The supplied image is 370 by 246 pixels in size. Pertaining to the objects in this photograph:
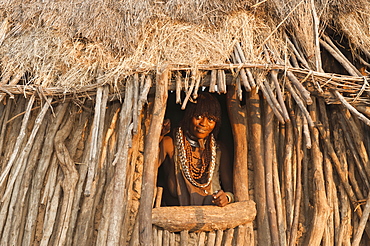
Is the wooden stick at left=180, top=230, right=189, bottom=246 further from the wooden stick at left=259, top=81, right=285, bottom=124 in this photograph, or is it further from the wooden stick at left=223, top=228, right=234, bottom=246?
the wooden stick at left=259, top=81, right=285, bottom=124

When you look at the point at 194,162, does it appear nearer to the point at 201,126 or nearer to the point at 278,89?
the point at 201,126

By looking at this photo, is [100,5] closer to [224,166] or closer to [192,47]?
[192,47]

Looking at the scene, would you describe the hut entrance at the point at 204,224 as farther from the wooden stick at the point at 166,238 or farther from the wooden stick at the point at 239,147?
the wooden stick at the point at 239,147

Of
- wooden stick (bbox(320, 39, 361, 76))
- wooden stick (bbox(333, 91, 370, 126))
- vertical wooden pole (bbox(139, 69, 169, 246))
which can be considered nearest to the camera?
vertical wooden pole (bbox(139, 69, 169, 246))

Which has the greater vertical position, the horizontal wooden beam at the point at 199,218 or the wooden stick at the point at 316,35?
the wooden stick at the point at 316,35

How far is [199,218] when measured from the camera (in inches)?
191

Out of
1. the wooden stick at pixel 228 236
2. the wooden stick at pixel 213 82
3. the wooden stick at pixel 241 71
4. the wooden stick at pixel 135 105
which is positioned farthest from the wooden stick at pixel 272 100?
the wooden stick at pixel 228 236

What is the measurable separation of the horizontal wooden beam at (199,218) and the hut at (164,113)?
14mm

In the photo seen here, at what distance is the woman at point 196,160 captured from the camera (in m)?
5.52

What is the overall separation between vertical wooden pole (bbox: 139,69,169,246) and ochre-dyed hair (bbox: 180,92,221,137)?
41.5 inches

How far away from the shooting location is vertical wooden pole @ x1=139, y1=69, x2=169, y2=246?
4375 mm

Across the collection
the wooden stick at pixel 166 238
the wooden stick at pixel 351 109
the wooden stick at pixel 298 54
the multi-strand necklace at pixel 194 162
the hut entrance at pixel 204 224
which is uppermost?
the wooden stick at pixel 298 54

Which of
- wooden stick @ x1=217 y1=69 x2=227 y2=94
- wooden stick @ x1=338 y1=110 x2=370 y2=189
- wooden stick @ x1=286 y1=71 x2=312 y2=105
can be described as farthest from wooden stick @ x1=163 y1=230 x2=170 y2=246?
wooden stick @ x1=338 y1=110 x2=370 y2=189

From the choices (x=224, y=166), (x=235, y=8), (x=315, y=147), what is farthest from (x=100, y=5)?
(x=315, y=147)
